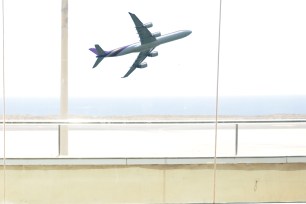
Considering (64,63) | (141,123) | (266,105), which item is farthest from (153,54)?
(266,105)

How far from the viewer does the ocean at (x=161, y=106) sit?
3.27 m

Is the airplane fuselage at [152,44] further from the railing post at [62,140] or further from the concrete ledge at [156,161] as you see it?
the concrete ledge at [156,161]

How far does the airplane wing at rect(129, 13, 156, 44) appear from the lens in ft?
11.3

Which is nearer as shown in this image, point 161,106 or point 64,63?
point 64,63

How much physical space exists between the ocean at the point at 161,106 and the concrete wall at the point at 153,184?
427 millimetres

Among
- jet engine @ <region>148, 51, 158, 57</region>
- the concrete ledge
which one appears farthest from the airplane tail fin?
Result: the concrete ledge

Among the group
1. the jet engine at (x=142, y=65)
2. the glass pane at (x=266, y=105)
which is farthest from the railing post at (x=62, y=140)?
the glass pane at (x=266, y=105)

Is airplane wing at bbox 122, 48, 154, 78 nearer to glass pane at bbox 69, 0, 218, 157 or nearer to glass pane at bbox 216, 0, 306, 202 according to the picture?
glass pane at bbox 69, 0, 218, 157

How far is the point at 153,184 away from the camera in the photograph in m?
3.41

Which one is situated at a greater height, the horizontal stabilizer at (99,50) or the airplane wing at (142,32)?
the airplane wing at (142,32)

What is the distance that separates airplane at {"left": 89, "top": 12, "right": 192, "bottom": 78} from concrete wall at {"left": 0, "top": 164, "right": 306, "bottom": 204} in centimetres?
88

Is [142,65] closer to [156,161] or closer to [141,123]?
[141,123]

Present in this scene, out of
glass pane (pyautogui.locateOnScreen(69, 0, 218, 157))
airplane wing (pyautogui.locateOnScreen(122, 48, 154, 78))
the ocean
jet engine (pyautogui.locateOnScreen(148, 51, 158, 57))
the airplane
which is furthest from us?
jet engine (pyautogui.locateOnScreen(148, 51, 158, 57))

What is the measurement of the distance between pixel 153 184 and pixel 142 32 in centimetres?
119
